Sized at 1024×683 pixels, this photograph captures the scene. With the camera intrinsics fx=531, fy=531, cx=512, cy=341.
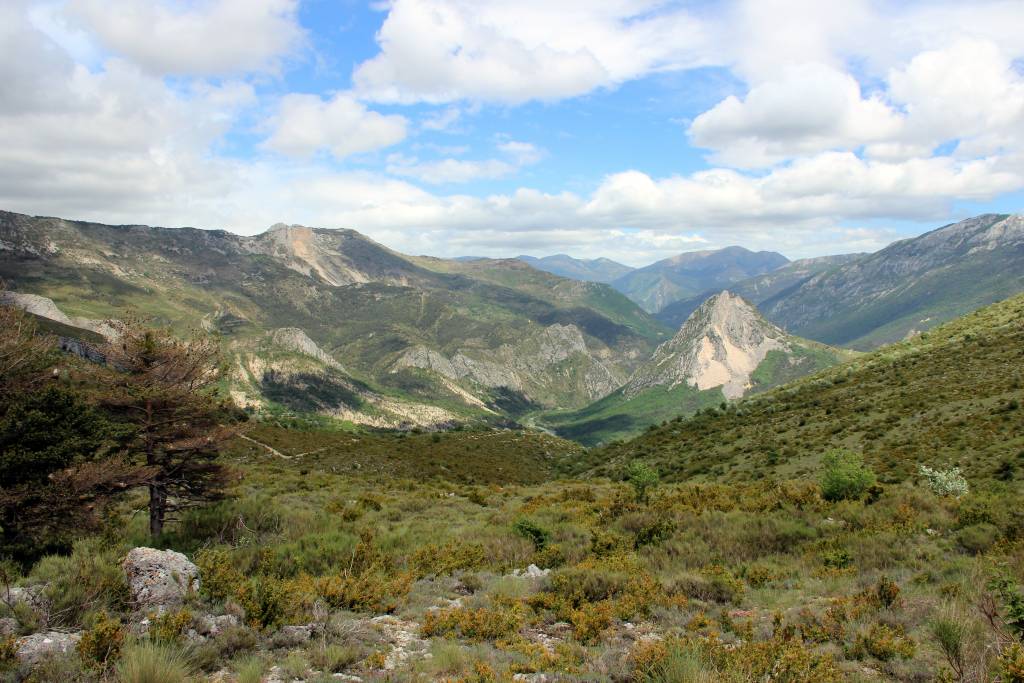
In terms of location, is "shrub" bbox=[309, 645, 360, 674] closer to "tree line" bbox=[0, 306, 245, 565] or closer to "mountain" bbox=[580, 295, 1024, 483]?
"tree line" bbox=[0, 306, 245, 565]

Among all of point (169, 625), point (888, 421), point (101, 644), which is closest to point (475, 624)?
point (169, 625)

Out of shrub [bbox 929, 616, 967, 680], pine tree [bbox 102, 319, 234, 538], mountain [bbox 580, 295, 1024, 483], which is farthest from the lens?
mountain [bbox 580, 295, 1024, 483]

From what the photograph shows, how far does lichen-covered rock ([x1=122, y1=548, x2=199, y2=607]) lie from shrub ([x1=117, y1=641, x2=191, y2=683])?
2323mm

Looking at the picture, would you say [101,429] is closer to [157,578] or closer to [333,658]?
[157,578]

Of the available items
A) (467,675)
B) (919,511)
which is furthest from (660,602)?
(919,511)

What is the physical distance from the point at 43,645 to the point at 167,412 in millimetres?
10862

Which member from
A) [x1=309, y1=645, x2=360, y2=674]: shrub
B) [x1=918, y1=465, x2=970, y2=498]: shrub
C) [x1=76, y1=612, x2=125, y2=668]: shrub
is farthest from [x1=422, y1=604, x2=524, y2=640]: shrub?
[x1=918, y1=465, x2=970, y2=498]: shrub

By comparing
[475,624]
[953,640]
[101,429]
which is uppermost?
[101,429]

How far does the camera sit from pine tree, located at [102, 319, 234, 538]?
16.9 m

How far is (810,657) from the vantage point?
7617mm

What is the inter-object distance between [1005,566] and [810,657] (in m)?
5.24

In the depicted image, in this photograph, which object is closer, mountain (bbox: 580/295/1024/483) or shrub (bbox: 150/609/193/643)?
shrub (bbox: 150/609/193/643)

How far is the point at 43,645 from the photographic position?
7625mm

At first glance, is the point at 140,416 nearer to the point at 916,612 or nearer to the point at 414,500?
the point at 414,500
